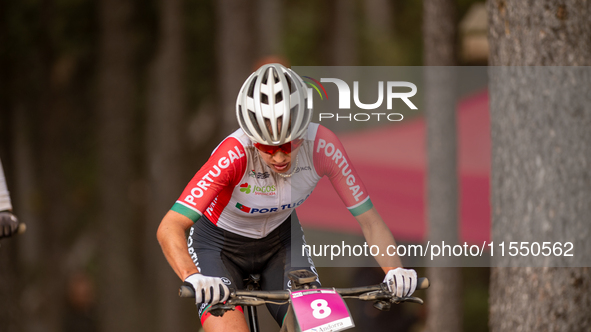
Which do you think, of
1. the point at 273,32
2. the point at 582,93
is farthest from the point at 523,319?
the point at 273,32

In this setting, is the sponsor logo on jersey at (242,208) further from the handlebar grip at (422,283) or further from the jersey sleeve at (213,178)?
the handlebar grip at (422,283)

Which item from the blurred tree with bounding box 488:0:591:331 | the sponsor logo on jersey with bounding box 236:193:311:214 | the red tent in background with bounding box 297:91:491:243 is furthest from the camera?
the red tent in background with bounding box 297:91:491:243

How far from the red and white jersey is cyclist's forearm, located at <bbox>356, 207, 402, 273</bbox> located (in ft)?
0.19

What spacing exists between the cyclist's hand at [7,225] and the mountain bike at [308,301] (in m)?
2.95

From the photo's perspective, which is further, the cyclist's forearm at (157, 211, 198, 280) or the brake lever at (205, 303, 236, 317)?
the cyclist's forearm at (157, 211, 198, 280)

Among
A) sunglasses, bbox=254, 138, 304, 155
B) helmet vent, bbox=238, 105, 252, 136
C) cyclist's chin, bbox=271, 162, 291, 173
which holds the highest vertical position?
helmet vent, bbox=238, 105, 252, 136

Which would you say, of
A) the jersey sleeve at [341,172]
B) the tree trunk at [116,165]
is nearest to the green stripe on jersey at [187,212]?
the jersey sleeve at [341,172]

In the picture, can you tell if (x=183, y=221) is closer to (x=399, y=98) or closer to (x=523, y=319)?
(x=399, y=98)

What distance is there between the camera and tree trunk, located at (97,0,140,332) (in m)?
13.3

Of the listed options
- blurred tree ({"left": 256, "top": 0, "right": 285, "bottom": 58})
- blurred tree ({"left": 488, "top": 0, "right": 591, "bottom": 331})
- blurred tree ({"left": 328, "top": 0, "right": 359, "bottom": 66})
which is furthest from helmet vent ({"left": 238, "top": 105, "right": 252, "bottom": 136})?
blurred tree ({"left": 328, "top": 0, "right": 359, "bottom": 66})

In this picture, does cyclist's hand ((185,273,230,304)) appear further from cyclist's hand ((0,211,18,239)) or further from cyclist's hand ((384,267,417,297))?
cyclist's hand ((0,211,18,239))

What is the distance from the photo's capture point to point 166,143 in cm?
1384

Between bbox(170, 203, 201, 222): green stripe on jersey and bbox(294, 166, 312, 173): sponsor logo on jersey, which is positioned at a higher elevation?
bbox(294, 166, 312, 173): sponsor logo on jersey

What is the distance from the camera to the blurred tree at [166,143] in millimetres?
13594
